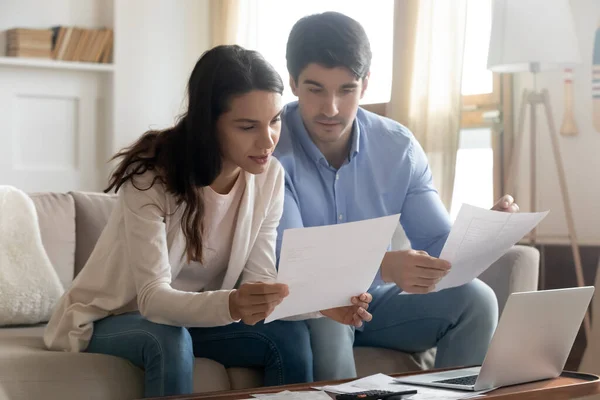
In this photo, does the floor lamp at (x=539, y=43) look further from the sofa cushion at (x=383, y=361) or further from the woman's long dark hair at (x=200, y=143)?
the woman's long dark hair at (x=200, y=143)

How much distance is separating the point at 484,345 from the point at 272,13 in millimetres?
2803

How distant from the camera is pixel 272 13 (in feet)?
14.0

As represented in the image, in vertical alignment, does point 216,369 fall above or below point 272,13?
below

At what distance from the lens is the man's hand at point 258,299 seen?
1.31 metres

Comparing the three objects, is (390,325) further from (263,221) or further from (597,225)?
(597,225)

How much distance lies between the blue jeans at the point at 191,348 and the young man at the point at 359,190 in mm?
78

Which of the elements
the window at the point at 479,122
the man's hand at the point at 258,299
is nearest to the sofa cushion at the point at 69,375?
the man's hand at the point at 258,299

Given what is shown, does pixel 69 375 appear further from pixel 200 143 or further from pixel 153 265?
pixel 200 143

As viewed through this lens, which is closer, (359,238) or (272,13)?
(359,238)

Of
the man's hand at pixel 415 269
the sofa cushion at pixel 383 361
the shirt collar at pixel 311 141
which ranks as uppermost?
the shirt collar at pixel 311 141

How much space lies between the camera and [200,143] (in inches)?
65.9

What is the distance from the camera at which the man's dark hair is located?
1946 millimetres

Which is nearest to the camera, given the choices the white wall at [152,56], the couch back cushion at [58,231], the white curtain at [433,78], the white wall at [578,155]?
the couch back cushion at [58,231]

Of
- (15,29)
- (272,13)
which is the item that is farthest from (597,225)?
(15,29)
